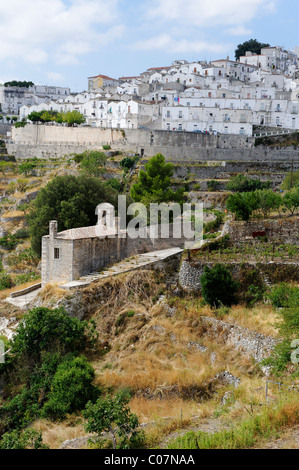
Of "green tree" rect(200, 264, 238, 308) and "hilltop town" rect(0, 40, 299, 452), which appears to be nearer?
"hilltop town" rect(0, 40, 299, 452)

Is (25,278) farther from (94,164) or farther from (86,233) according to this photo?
(94,164)

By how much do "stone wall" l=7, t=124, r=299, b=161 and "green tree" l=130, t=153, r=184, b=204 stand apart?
523 inches

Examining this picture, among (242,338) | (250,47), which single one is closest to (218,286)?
(242,338)

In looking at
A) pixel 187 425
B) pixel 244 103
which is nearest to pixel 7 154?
pixel 244 103

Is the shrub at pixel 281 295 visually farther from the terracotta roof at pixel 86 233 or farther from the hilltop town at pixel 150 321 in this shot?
the terracotta roof at pixel 86 233

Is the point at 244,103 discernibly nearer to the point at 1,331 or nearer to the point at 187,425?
the point at 1,331

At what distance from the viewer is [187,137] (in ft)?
Result: 153

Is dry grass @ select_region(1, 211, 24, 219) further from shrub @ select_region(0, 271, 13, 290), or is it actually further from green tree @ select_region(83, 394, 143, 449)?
green tree @ select_region(83, 394, 143, 449)

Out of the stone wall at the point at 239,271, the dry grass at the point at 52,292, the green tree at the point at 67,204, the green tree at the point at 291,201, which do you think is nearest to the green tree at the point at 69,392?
the dry grass at the point at 52,292

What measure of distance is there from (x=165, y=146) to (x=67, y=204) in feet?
73.6

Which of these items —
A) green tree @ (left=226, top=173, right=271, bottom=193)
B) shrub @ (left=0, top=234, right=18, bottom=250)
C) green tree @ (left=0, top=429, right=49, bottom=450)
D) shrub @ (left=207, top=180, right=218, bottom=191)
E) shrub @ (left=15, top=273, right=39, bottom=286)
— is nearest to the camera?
green tree @ (left=0, top=429, right=49, bottom=450)

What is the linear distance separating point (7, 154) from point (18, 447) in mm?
48692

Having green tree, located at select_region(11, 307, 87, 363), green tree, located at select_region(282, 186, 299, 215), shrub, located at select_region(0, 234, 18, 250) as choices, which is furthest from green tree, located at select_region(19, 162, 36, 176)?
green tree, located at select_region(11, 307, 87, 363)

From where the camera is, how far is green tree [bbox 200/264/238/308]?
56.2 ft
